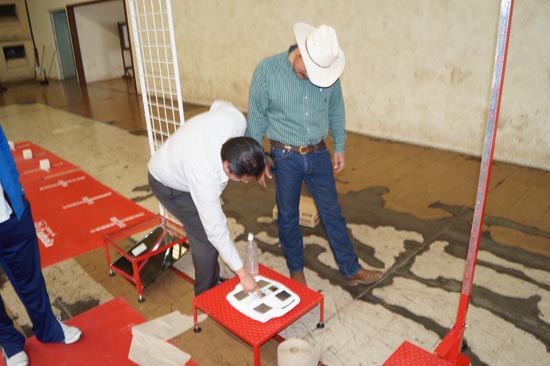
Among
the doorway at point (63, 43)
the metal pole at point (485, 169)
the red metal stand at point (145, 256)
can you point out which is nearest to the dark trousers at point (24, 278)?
the red metal stand at point (145, 256)

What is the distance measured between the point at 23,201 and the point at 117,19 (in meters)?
12.6

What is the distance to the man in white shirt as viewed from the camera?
1.85 m

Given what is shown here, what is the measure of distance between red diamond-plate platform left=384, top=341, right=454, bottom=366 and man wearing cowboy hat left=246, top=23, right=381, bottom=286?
3.29ft

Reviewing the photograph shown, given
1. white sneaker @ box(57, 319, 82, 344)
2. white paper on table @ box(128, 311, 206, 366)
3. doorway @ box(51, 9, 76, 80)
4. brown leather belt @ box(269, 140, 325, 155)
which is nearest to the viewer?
white paper on table @ box(128, 311, 206, 366)

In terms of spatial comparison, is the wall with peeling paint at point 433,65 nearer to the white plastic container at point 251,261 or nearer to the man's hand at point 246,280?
the white plastic container at point 251,261

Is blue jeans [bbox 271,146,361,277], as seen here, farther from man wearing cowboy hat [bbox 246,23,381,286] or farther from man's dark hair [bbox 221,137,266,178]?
man's dark hair [bbox 221,137,266,178]

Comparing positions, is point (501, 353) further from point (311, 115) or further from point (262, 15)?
point (262, 15)

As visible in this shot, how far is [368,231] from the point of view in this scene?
11.5 ft

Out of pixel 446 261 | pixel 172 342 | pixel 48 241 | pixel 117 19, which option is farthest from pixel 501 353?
pixel 117 19

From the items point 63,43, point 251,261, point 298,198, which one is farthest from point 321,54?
point 63,43

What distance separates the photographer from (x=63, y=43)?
1308cm

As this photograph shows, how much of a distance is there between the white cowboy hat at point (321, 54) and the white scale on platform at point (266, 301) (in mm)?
1079

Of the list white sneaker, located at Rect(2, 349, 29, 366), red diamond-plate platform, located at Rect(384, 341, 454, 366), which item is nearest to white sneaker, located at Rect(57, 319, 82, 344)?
white sneaker, located at Rect(2, 349, 29, 366)

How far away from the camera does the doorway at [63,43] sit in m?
12.6
